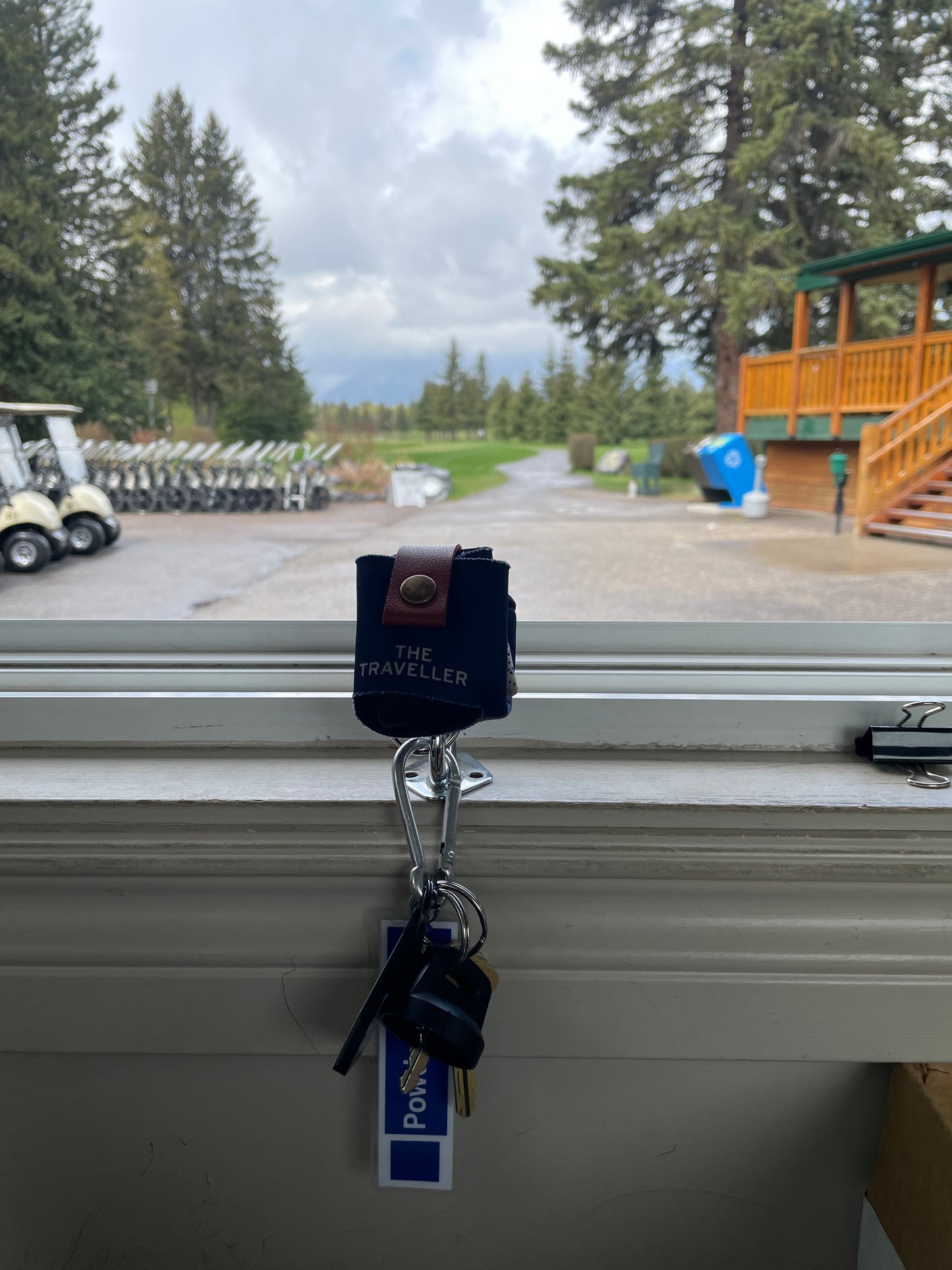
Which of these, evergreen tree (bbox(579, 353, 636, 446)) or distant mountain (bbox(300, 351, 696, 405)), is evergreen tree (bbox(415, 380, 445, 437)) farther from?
evergreen tree (bbox(579, 353, 636, 446))

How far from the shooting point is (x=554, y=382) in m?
0.82

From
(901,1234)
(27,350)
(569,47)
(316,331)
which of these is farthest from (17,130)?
(901,1234)

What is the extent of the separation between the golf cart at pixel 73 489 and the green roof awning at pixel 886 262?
67cm

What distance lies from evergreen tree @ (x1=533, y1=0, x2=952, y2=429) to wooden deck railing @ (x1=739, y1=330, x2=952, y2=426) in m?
0.04

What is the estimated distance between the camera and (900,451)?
83 cm

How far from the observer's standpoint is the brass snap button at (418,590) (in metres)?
0.58

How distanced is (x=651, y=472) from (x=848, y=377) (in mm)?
200

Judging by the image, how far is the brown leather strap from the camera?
58 cm

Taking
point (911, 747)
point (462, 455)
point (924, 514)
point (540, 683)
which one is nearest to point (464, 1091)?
point (540, 683)

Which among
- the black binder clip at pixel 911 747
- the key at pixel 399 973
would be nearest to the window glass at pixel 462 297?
the black binder clip at pixel 911 747

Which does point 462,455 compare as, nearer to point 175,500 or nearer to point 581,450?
point 581,450

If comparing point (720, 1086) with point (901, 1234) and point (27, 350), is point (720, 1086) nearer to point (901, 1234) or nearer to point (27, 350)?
point (901, 1234)

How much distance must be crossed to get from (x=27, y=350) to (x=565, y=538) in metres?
0.53

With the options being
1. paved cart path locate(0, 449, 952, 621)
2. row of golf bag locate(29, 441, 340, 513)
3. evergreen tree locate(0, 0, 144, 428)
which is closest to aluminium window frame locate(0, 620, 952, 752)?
paved cart path locate(0, 449, 952, 621)
